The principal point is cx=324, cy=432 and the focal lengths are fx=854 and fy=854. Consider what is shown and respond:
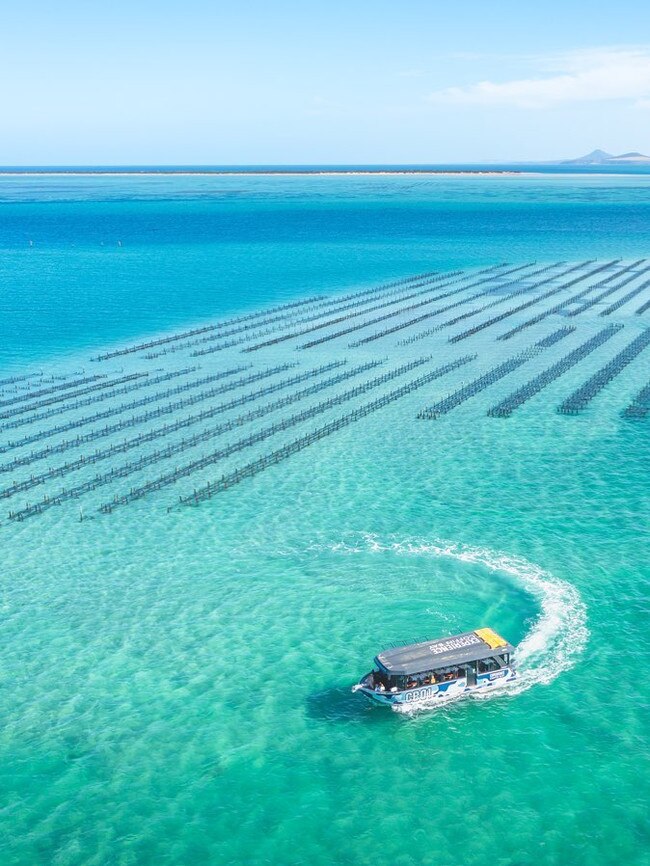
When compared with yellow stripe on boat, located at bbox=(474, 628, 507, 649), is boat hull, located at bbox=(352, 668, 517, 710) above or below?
below

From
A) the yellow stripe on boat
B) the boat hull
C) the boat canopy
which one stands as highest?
the yellow stripe on boat

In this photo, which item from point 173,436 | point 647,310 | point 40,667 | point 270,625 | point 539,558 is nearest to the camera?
point 40,667

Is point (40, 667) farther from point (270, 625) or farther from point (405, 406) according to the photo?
point (405, 406)

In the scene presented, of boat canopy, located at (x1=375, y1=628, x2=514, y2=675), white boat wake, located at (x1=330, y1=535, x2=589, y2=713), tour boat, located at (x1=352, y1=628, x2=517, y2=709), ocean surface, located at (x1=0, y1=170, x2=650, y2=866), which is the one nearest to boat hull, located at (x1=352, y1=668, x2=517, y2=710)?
tour boat, located at (x1=352, y1=628, x2=517, y2=709)

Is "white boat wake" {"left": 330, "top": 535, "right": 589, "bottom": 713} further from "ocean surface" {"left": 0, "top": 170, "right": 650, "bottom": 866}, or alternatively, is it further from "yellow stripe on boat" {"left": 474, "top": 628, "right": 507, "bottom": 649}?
"yellow stripe on boat" {"left": 474, "top": 628, "right": 507, "bottom": 649}

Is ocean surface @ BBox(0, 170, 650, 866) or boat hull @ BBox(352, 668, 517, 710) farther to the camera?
boat hull @ BBox(352, 668, 517, 710)

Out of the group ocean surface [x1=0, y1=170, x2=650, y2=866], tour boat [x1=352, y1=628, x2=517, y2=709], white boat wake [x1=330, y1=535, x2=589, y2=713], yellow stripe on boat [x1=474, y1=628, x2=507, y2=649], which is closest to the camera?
ocean surface [x1=0, y1=170, x2=650, y2=866]

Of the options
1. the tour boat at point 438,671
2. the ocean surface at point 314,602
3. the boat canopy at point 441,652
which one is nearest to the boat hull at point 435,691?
the tour boat at point 438,671

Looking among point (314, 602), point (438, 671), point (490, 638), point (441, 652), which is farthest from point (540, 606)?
point (314, 602)

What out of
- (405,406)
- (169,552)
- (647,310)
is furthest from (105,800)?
(647,310)
